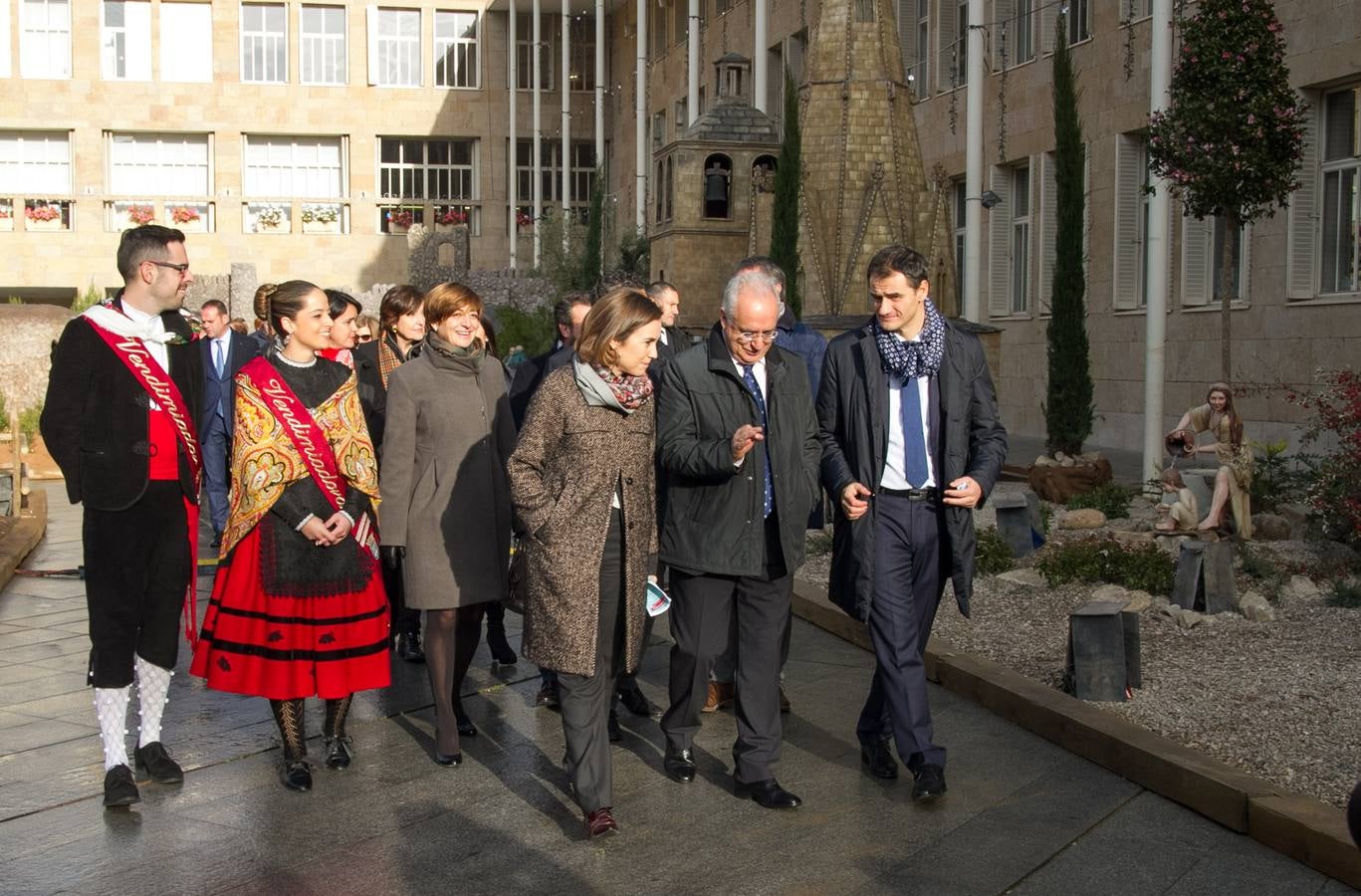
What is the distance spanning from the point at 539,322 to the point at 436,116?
21.4 meters

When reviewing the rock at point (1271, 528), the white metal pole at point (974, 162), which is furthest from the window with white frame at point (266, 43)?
the rock at point (1271, 528)

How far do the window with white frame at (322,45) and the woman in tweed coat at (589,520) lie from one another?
5152 cm

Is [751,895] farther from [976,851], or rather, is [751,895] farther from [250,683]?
[250,683]

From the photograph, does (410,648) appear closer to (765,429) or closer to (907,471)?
(765,429)

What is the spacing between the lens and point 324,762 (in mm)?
6547

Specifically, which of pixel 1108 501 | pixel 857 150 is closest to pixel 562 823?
pixel 1108 501

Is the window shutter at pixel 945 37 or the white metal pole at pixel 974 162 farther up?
the window shutter at pixel 945 37

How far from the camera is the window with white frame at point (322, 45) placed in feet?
179

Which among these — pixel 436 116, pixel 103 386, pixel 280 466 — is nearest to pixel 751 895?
pixel 280 466

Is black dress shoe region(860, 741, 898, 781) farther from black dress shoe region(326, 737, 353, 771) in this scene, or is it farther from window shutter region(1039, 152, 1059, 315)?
window shutter region(1039, 152, 1059, 315)

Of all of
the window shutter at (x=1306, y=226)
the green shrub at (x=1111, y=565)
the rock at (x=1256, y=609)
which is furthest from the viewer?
the window shutter at (x=1306, y=226)

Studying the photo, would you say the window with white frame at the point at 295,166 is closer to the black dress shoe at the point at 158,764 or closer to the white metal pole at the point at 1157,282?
the white metal pole at the point at 1157,282

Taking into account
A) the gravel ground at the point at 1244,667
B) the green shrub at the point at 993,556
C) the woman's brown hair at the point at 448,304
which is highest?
the woman's brown hair at the point at 448,304

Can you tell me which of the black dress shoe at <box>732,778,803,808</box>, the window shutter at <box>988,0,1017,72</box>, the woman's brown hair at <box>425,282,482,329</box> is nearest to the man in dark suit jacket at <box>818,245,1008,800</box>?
the black dress shoe at <box>732,778,803,808</box>
